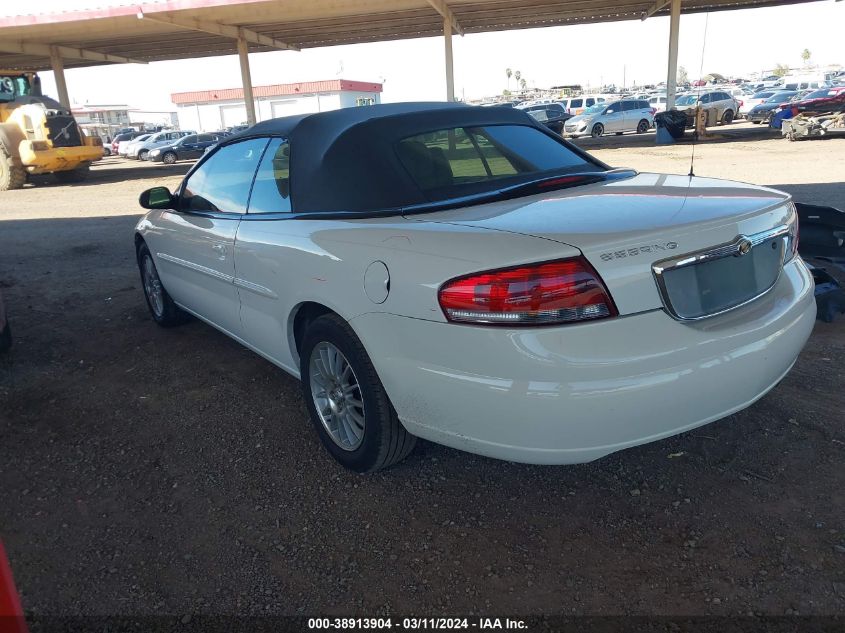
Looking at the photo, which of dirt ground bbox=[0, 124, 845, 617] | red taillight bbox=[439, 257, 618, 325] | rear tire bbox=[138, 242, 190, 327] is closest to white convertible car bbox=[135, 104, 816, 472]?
red taillight bbox=[439, 257, 618, 325]

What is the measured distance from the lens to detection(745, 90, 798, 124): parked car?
30.9m

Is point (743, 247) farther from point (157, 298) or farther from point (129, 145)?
point (129, 145)

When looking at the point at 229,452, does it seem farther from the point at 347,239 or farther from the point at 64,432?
the point at 347,239

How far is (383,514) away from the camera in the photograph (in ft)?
8.88

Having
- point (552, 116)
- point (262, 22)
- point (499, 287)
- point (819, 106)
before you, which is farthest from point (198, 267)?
point (552, 116)

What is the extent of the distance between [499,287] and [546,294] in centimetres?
15

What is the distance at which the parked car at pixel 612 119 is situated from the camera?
98.8 feet

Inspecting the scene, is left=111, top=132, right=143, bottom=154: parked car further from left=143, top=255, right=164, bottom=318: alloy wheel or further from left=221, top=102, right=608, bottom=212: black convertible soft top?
left=221, top=102, right=608, bottom=212: black convertible soft top

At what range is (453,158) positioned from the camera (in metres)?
3.20

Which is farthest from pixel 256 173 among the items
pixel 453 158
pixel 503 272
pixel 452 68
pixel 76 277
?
pixel 452 68

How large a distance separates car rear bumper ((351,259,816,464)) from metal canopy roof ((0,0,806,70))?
21.9m

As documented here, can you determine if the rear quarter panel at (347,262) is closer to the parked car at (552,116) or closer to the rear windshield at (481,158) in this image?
the rear windshield at (481,158)

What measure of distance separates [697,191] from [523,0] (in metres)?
24.3

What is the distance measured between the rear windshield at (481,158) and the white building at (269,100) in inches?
2407
